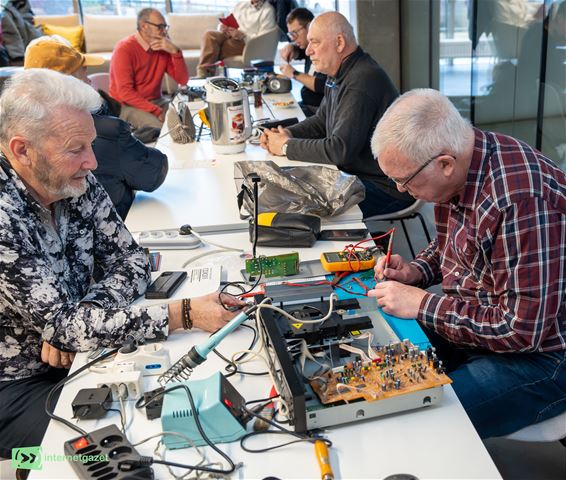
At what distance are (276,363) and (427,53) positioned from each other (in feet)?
18.7

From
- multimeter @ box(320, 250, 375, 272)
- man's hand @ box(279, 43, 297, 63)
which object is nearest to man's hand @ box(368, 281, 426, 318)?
multimeter @ box(320, 250, 375, 272)

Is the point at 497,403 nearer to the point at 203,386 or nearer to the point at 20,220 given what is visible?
the point at 203,386

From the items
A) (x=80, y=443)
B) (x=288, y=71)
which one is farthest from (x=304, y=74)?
(x=80, y=443)

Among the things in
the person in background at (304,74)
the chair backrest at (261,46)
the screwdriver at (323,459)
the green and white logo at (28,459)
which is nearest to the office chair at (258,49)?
the chair backrest at (261,46)

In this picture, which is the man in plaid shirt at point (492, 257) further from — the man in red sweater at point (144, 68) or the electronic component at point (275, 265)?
the man in red sweater at point (144, 68)

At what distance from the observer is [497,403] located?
1.51m

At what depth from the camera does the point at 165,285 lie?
178 centimetres

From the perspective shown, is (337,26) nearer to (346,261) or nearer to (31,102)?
(346,261)

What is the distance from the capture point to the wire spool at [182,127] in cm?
339

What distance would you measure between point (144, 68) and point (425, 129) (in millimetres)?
4129

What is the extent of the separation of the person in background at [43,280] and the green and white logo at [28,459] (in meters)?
0.23

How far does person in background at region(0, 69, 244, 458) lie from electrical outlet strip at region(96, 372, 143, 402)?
7.9 inches

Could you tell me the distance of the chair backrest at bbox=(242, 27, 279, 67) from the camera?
7.13 metres

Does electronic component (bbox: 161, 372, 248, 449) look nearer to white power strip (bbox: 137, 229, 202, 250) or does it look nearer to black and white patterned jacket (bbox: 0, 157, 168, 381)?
black and white patterned jacket (bbox: 0, 157, 168, 381)
